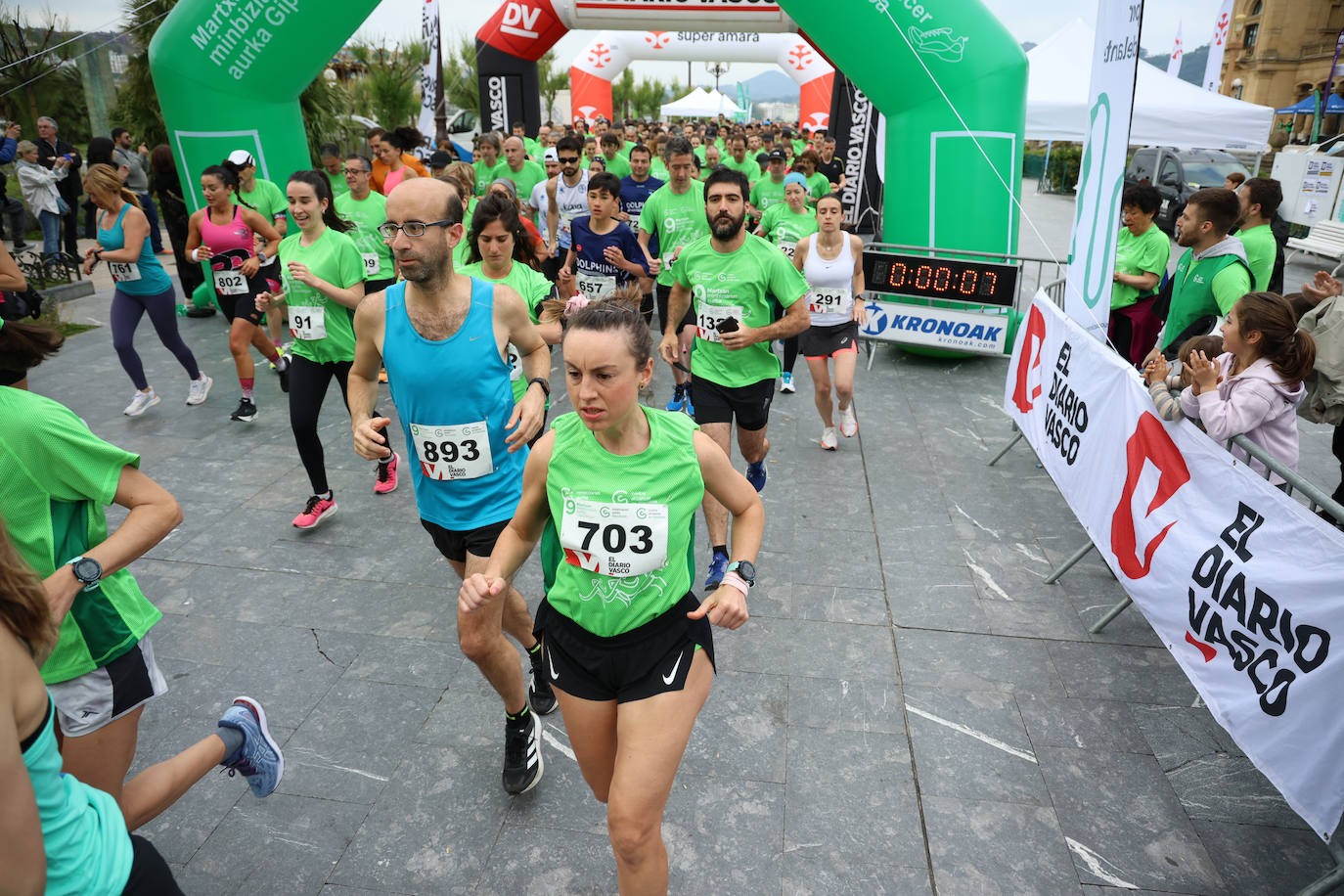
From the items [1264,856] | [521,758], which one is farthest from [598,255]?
[1264,856]

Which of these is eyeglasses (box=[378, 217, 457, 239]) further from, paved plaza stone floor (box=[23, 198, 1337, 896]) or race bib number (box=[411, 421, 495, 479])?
paved plaza stone floor (box=[23, 198, 1337, 896])

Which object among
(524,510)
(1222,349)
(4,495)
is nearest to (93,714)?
(4,495)

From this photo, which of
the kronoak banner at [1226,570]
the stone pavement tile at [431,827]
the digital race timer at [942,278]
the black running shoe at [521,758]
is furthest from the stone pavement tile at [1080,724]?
the digital race timer at [942,278]

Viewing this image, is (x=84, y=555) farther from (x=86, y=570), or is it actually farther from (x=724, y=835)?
(x=724, y=835)

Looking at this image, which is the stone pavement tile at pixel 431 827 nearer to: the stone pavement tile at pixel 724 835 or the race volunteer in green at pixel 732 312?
the stone pavement tile at pixel 724 835

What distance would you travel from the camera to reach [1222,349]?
389cm

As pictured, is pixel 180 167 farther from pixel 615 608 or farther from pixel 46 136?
pixel 615 608

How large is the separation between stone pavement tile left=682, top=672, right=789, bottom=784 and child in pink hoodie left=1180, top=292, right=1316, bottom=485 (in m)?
2.08

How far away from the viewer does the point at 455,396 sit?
3.12m

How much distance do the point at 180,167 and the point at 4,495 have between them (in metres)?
8.40

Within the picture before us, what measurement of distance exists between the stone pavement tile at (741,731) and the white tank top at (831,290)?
320 cm

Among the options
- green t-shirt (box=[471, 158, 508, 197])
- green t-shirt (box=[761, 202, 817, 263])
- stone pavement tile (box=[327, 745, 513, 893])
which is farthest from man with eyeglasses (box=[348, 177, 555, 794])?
green t-shirt (box=[471, 158, 508, 197])

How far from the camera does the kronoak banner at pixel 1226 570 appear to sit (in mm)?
2607

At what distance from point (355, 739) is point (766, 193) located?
8904 millimetres
